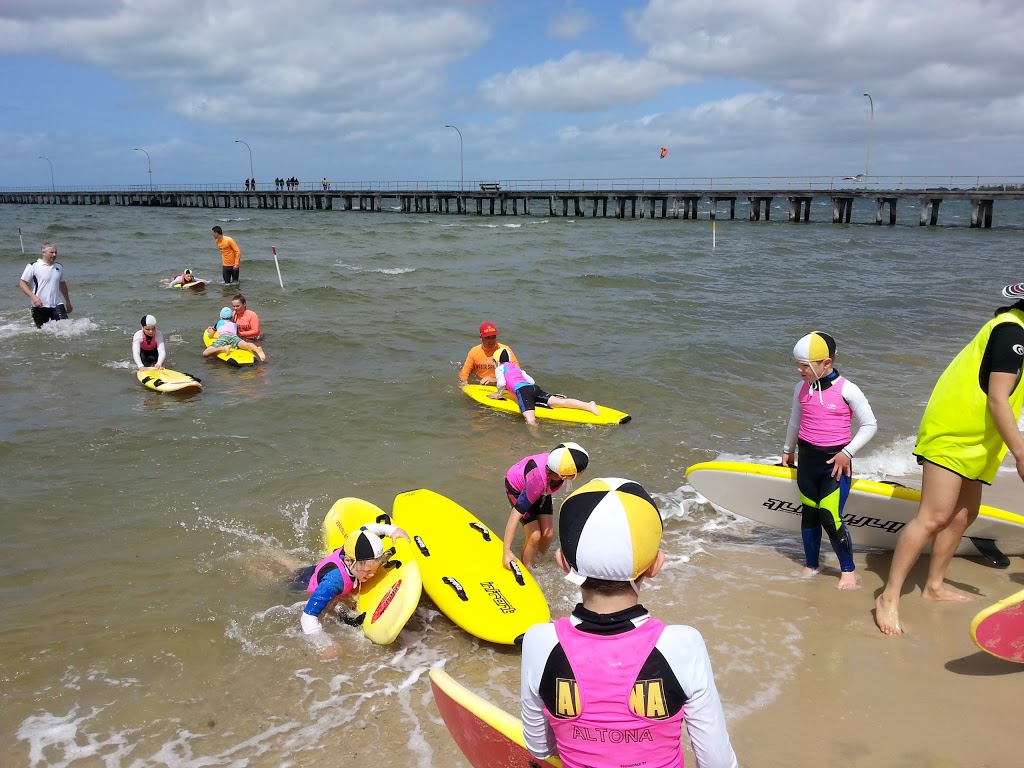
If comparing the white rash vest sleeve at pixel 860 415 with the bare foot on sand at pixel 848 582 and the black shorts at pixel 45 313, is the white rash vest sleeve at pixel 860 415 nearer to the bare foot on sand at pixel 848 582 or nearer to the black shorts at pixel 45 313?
the bare foot on sand at pixel 848 582

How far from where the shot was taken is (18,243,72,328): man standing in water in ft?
39.7

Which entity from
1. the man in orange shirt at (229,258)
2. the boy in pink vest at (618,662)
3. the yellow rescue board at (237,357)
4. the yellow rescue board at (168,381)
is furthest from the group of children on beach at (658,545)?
the man in orange shirt at (229,258)

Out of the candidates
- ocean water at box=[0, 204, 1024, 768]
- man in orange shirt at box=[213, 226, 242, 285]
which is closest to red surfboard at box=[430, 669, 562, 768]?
ocean water at box=[0, 204, 1024, 768]

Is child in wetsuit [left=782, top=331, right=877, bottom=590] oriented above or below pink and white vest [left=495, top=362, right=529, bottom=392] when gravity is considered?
above

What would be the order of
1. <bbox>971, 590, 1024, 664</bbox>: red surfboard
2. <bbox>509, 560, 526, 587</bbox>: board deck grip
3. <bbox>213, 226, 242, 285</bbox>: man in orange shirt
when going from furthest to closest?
<bbox>213, 226, 242, 285</bbox>: man in orange shirt < <bbox>509, 560, 526, 587</bbox>: board deck grip < <bbox>971, 590, 1024, 664</bbox>: red surfboard

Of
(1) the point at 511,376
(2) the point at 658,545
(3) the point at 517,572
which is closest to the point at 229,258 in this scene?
(1) the point at 511,376

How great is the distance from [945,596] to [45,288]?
13.4 metres

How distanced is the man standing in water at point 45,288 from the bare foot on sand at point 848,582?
12272 millimetres

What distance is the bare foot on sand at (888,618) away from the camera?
436cm

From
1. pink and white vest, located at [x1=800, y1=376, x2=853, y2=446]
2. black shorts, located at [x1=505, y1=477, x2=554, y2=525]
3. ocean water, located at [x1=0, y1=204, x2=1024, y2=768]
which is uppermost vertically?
pink and white vest, located at [x1=800, y1=376, x2=853, y2=446]

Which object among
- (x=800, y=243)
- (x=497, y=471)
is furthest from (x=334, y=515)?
(x=800, y=243)

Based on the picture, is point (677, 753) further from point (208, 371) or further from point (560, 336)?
point (560, 336)

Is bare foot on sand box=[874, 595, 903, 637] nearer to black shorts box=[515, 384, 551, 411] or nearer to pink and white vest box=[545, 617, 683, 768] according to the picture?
pink and white vest box=[545, 617, 683, 768]

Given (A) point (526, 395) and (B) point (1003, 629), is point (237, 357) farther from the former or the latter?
(B) point (1003, 629)
